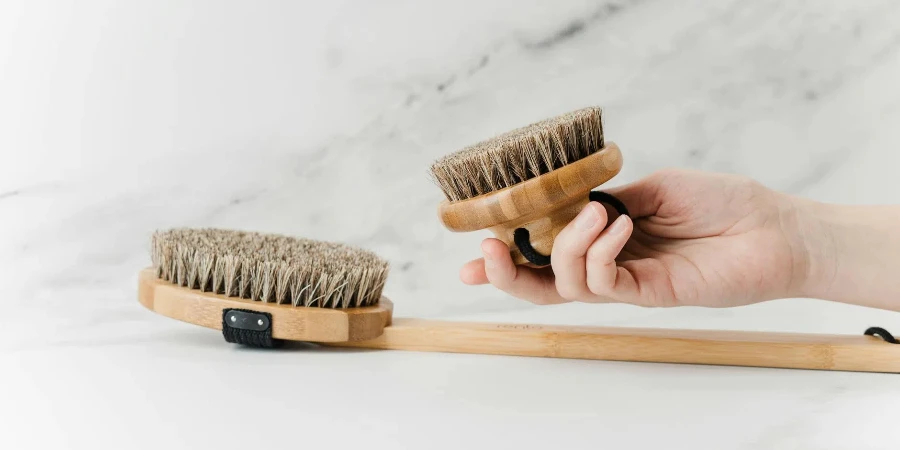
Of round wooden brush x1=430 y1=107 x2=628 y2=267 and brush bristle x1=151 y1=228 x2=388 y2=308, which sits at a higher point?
round wooden brush x1=430 y1=107 x2=628 y2=267

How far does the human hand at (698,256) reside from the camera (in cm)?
120

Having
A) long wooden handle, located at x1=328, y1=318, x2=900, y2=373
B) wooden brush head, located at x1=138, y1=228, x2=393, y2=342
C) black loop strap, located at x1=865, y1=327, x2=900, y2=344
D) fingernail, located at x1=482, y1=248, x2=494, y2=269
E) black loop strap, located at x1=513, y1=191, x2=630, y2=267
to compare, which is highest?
black loop strap, located at x1=513, y1=191, x2=630, y2=267

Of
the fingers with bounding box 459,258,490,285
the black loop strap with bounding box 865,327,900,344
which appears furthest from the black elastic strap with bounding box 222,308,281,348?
the black loop strap with bounding box 865,327,900,344

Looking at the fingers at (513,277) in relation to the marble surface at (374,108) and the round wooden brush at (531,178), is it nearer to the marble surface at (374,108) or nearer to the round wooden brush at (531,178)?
the round wooden brush at (531,178)

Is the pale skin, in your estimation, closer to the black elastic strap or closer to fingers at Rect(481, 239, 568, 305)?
fingers at Rect(481, 239, 568, 305)

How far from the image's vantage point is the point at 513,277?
1198 millimetres

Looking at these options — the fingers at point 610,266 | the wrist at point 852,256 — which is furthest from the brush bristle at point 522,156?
the wrist at point 852,256

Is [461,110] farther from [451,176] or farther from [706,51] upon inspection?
[451,176]

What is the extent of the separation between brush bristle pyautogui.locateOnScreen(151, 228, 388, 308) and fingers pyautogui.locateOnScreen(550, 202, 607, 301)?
0.32 m

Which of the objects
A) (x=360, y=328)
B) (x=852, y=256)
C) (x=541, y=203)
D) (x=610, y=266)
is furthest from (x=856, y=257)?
(x=360, y=328)

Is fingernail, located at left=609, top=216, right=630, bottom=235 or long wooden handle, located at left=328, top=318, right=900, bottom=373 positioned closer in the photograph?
fingernail, located at left=609, top=216, right=630, bottom=235

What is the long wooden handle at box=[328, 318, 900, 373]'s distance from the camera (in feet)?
4.00

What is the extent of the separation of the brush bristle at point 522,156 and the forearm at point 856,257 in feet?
1.28

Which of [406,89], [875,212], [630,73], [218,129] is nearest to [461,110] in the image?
[406,89]
